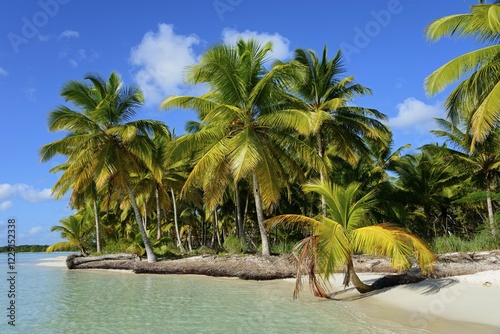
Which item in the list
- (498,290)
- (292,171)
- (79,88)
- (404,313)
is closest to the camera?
(404,313)

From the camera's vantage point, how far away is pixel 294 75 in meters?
16.6

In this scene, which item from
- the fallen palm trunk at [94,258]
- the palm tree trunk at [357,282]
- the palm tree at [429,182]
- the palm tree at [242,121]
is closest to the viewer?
the palm tree trunk at [357,282]

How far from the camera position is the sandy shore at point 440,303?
7.00 meters

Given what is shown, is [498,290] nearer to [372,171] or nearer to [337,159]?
[337,159]

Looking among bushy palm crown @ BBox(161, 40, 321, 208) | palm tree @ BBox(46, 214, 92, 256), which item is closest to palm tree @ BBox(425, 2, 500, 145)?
bushy palm crown @ BBox(161, 40, 321, 208)

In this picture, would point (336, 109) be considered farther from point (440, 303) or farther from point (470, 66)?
point (440, 303)

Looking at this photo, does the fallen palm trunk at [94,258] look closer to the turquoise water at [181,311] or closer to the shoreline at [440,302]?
the turquoise water at [181,311]

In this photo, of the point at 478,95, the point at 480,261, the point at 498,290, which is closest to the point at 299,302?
the point at 498,290

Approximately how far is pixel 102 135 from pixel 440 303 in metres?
16.9

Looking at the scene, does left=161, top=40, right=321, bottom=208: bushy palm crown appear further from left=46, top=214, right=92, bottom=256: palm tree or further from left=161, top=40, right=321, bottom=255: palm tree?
left=46, top=214, right=92, bottom=256: palm tree

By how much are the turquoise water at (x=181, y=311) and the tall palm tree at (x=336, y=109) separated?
9021 mm

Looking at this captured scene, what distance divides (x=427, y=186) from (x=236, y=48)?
657 inches

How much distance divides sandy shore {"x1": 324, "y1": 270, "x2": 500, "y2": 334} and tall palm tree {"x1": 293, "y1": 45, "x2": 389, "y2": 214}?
1001 cm

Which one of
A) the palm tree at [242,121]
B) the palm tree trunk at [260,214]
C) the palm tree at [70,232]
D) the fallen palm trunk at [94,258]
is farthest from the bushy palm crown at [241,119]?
the palm tree at [70,232]
